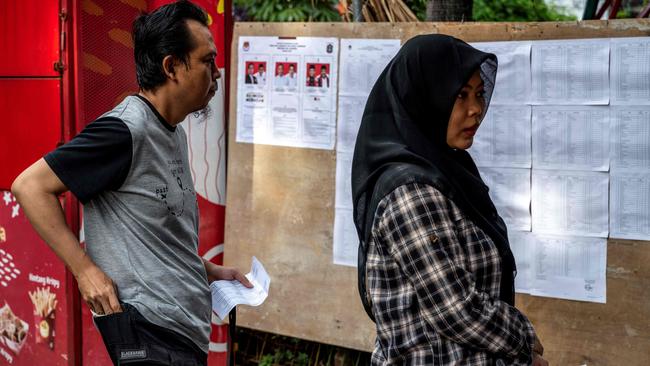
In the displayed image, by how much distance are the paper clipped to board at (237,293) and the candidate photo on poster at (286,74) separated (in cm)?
167

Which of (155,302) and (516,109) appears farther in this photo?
(516,109)

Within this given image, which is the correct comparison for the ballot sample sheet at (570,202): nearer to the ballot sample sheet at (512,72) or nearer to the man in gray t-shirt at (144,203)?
the ballot sample sheet at (512,72)

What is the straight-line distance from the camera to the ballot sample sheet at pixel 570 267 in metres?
3.46

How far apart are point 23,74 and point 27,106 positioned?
0.17 meters

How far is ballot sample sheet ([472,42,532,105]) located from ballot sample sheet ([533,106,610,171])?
0.37ft

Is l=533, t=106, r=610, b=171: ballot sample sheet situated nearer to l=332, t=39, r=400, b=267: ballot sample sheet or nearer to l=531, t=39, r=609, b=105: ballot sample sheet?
l=531, t=39, r=609, b=105: ballot sample sheet

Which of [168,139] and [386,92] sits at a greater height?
[386,92]

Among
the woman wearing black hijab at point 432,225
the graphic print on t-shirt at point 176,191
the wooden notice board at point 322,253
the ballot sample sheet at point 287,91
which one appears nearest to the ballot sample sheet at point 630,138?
the wooden notice board at point 322,253

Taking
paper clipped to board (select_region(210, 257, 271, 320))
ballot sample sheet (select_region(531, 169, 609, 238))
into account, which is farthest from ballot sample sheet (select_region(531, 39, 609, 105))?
paper clipped to board (select_region(210, 257, 271, 320))

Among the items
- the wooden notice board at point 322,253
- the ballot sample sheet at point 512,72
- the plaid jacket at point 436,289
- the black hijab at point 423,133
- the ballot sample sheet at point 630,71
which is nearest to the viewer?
the plaid jacket at point 436,289

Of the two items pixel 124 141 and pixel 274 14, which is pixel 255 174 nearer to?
pixel 124 141

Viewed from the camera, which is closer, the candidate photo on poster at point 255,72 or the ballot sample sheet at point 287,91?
the ballot sample sheet at point 287,91

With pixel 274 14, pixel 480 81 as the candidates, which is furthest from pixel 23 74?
pixel 274 14

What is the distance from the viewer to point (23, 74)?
13.0 ft
